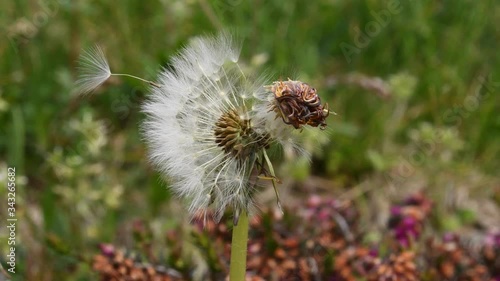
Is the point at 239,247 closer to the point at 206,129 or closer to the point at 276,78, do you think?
the point at 206,129

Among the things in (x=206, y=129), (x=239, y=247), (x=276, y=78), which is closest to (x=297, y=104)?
(x=206, y=129)

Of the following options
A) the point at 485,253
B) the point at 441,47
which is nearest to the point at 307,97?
the point at 485,253

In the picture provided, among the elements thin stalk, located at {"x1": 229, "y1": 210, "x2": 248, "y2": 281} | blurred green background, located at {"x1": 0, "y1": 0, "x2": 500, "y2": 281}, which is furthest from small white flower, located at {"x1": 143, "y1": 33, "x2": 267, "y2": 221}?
blurred green background, located at {"x1": 0, "y1": 0, "x2": 500, "y2": 281}

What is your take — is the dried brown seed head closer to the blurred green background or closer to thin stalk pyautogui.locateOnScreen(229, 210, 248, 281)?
thin stalk pyautogui.locateOnScreen(229, 210, 248, 281)

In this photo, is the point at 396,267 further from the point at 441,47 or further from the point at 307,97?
the point at 441,47

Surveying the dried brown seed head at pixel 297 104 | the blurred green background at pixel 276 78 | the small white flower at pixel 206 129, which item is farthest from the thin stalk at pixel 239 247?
the blurred green background at pixel 276 78
